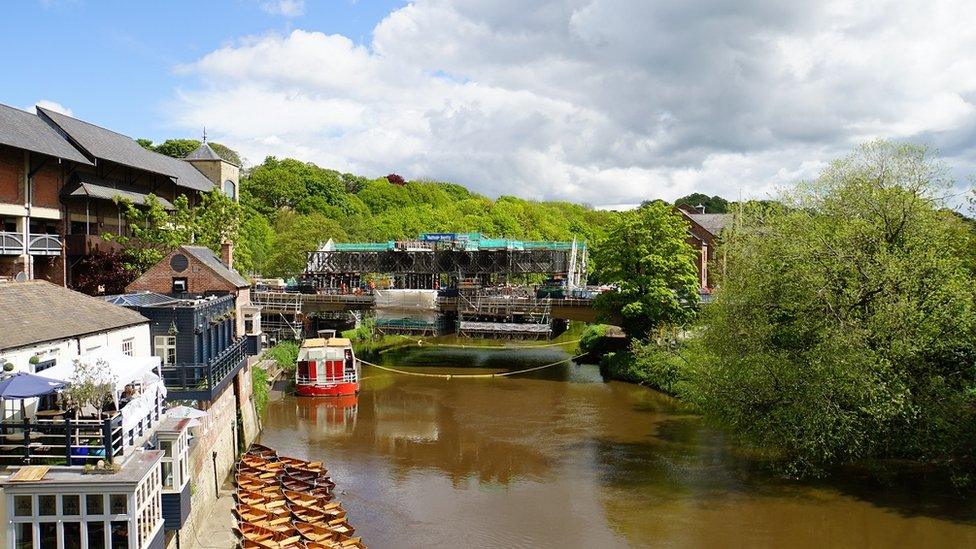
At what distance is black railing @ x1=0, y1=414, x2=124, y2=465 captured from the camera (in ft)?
47.1

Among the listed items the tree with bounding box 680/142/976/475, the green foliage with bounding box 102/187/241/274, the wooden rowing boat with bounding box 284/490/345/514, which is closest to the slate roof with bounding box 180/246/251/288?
the green foliage with bounding box 102/187/241/274

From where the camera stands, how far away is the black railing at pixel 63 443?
14.4m

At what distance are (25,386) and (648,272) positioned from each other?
41.4 meters

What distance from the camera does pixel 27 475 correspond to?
542 inches

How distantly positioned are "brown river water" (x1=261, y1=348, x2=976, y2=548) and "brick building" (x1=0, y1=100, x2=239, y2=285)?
14.8 metres

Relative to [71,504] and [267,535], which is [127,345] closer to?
[267,535]

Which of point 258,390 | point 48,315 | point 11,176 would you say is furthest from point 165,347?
point 11,176

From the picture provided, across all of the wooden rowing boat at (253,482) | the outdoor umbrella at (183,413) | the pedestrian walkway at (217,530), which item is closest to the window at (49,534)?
the pedestrian walkway at (217,530)

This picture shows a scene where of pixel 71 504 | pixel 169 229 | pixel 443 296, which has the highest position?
pixel 169 229

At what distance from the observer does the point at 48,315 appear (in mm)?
18641

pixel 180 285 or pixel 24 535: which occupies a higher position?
pixel 180 285

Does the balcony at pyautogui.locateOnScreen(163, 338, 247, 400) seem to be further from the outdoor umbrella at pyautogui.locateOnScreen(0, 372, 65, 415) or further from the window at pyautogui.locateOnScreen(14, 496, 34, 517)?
the window at pyautogui.locateOnScreen(14, 496, 34, 517)

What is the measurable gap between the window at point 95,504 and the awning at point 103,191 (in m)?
30.4

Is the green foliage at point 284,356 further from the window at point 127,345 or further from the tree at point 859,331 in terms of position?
the tree at point 859,331
